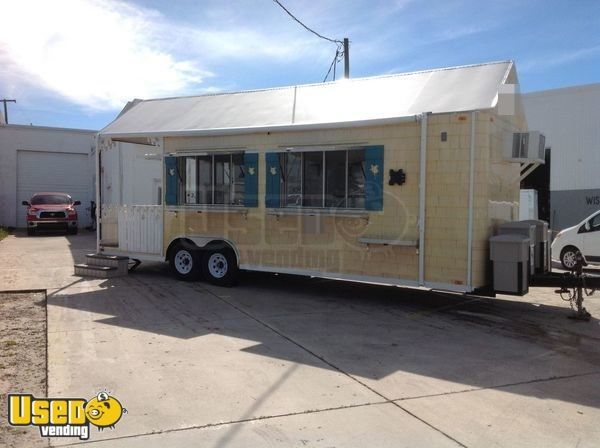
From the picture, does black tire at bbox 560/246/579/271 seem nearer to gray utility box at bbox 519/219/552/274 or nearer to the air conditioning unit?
gray utility box at bbox 519/219/552/274

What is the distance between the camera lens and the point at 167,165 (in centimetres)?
1023

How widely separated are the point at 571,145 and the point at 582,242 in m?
7.58

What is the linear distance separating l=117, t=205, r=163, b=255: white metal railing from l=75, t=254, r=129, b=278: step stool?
28 cm

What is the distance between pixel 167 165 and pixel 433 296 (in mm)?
5420

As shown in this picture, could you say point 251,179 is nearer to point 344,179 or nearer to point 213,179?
point 213,179

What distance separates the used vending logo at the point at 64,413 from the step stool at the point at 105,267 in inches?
252

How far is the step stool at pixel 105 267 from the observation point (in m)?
10.7

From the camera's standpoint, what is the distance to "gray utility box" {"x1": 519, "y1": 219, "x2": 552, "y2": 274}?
8.02 meters

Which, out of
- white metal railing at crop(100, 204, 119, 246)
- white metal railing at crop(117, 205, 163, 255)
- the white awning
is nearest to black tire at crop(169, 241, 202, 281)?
white metal railing at crop(117, 205, 163, 255)

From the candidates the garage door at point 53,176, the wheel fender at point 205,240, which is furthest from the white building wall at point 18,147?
the wheel fender at point 205,240

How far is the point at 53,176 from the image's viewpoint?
88.6ft

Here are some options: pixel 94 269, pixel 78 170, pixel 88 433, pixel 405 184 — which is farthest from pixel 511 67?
pixel 78 170

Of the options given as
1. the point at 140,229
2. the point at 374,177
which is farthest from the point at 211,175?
the point at 374,177

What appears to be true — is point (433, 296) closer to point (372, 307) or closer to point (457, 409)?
point (372, 307)
